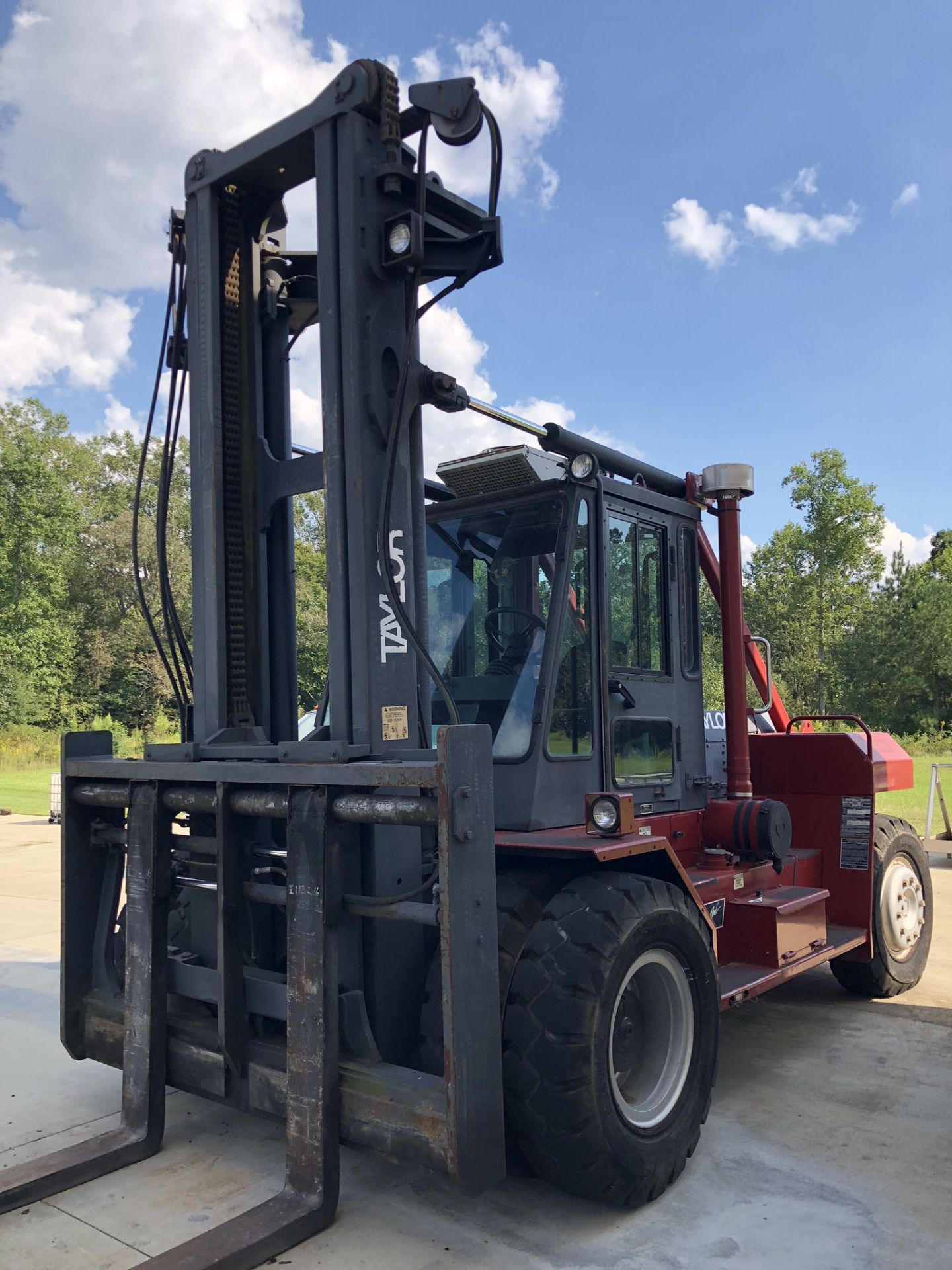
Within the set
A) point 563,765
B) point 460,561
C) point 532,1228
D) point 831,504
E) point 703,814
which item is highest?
point 831,504

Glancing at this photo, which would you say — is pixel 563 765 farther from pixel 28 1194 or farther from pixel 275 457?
pixel 28 1194

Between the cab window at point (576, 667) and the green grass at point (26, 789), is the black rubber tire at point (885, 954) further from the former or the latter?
the green grass at point (26, 789)

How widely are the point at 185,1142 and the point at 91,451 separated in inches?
1739

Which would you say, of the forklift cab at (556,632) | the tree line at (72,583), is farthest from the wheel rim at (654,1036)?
the tree line at (72,583)

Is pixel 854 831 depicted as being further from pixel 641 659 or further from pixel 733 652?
pixel 641 659

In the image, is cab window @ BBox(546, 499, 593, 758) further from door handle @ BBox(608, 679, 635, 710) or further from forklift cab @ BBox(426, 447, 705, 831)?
door handle @ BBox(608, 679, 635, 710)

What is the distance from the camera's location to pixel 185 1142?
4.00m

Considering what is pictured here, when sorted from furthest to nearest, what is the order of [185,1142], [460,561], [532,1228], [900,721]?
[900,721] < [460,561] < [185,1142] < [532,1228]

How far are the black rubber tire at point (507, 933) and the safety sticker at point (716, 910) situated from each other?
111 centimetres

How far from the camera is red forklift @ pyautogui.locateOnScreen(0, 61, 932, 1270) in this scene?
3148 millimetres

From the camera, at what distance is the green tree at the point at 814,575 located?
26078 mm

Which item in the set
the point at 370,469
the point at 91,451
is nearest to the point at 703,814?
the point at 370,469

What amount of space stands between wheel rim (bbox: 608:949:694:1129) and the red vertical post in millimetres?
1704

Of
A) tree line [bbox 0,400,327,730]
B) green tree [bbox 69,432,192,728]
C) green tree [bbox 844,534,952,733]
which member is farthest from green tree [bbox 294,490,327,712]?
green tree [bbox 844,534,952,733]
